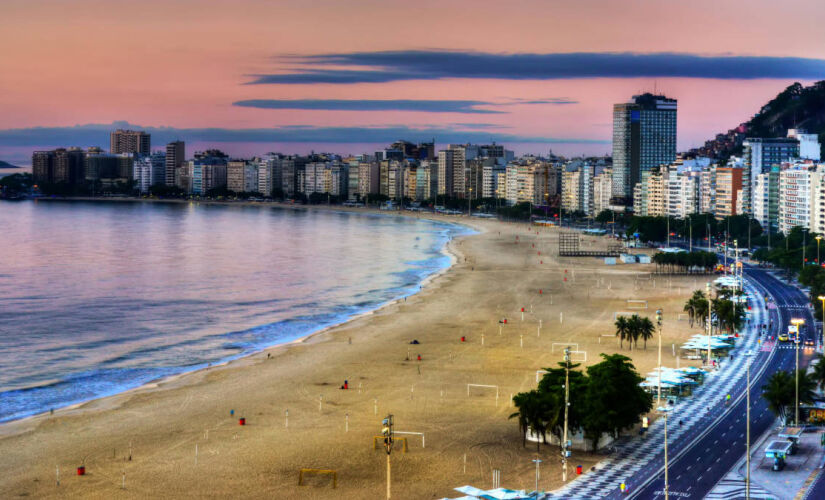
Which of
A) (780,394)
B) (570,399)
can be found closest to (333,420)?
(570,399)

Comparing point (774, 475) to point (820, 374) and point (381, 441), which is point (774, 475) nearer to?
point (820, 374)

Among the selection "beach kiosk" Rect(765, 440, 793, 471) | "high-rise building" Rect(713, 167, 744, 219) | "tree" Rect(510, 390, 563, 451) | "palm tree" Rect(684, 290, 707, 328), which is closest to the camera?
"beach kiosk" Rect(765, 440, 793, 471)

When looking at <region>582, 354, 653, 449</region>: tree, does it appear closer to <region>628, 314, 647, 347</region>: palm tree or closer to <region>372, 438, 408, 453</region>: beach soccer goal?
<region>372, 438, 408, 453</region>: beach soccer goal

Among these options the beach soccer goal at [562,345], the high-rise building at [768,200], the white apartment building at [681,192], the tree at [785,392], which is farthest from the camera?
the white apartment building at [681,192]

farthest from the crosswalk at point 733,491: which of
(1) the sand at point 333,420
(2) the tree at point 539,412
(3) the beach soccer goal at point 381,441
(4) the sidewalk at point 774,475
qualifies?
(3) the beach soccer goal at point 381,441

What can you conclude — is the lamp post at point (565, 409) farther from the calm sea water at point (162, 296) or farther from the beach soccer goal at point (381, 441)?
the calm sea water at point (162, 296)

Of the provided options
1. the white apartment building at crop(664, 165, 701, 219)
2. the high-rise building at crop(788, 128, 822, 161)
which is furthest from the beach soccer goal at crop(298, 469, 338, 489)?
the high-rise building at crop(788, 128, 822, 161)

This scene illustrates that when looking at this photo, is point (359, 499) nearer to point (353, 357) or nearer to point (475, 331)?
point (353, 357)
